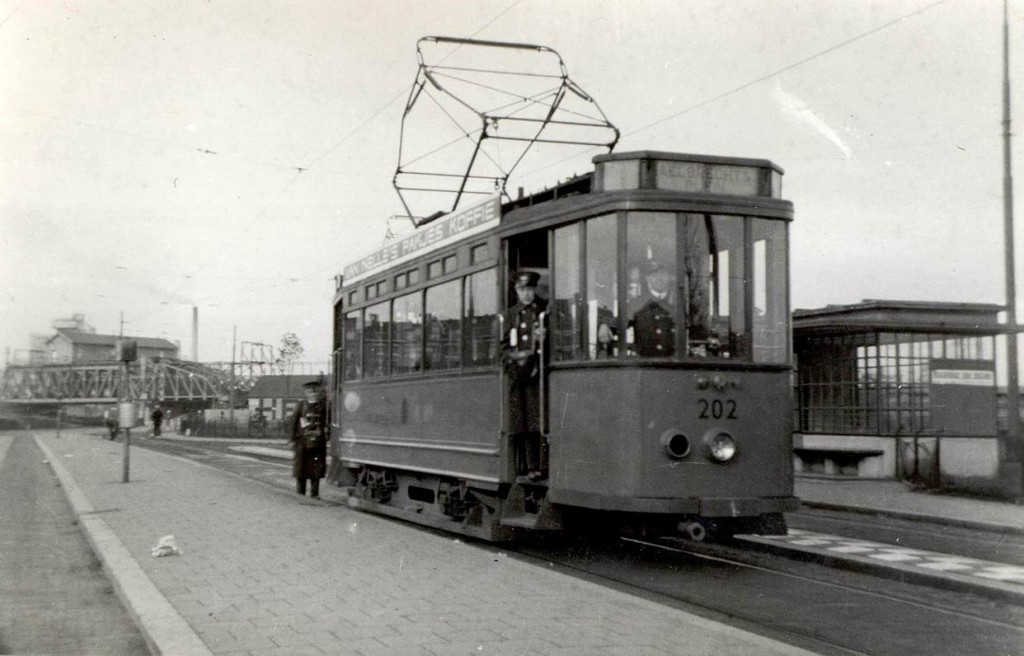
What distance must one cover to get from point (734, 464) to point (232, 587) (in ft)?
12.4

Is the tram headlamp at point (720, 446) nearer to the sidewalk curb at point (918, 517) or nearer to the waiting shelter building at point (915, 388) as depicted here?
the sidewalk curb at point (918, 517)

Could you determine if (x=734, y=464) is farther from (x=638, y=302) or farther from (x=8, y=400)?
(x=8, y=400)

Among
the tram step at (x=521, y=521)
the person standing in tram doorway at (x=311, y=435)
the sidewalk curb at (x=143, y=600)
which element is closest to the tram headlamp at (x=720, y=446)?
the tram step at (x=521, y=521)

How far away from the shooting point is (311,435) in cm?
1644

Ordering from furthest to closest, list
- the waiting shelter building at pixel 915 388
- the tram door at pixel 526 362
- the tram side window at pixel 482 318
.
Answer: the waiting shelter building at pixel 915 388, the tram side window at pixel 482 318, the tram door at pixel 526 362

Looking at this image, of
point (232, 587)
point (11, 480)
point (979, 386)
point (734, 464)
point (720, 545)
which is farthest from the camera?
point (11, 480)

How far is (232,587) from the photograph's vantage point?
23.2ft

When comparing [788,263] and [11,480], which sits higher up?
[788,263]

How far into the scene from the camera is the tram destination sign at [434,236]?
9.79 meters

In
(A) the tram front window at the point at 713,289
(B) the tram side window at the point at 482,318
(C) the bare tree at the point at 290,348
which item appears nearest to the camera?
(A) the tram front window at the point at 713,289

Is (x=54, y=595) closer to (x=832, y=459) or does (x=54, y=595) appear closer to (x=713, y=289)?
(x=713, y=289)

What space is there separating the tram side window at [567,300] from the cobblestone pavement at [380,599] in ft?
5.88

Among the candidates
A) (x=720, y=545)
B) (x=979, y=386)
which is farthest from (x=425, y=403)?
(x=979, y=386)

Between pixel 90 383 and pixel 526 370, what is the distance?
98561 millimetres
